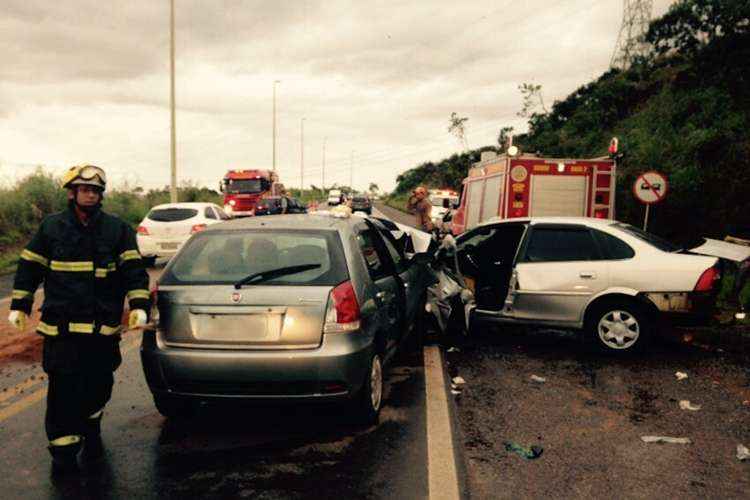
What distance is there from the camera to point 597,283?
703 centimetres

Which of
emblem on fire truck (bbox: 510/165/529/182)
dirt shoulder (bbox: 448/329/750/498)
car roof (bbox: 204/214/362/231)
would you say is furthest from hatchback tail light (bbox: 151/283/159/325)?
emblem on fire truck (bbox: 510/165/529/182)

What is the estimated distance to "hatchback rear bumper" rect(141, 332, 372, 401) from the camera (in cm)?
428

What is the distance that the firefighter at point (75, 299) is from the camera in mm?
4047

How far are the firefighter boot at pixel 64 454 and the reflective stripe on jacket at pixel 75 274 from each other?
2.19ft

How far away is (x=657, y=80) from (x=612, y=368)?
3321cm

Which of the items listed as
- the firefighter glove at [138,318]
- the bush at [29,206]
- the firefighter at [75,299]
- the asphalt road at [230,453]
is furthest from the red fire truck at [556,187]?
the bush at [29,206]

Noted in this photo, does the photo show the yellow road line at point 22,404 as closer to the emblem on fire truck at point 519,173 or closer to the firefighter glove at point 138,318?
the firefighter glove at point 138,318

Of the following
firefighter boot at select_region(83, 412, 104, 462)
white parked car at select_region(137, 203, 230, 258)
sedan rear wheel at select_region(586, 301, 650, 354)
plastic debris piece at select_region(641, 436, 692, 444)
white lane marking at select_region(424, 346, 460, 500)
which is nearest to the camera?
white lane marking at select_region(424, 346, 460, 500)

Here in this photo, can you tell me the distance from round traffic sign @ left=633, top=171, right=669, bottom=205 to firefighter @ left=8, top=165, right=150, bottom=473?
11.4 m

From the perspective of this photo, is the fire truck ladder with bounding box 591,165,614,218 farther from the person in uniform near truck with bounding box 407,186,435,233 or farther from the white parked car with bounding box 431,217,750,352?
the white parked car with bounding box 431,217,750,352

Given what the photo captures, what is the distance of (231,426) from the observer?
4.87 metres

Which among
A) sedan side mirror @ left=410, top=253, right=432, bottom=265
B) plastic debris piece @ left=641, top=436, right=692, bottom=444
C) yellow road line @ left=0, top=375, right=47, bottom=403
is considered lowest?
yellow road line @ left=0, top=375, right=47, bottom=403

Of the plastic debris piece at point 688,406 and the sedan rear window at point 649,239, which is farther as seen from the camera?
the sedan rear window at point 649,239

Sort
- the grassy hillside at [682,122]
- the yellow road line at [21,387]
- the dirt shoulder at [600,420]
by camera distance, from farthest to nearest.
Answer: the grassy hillside at [682,122] < the yellow road line at [21,387] < the dirt shoulder at [600,420]
